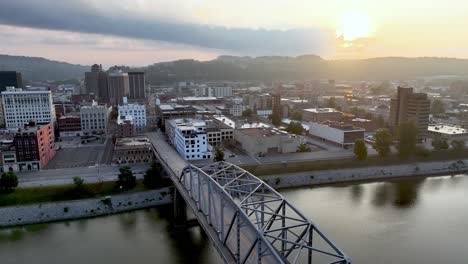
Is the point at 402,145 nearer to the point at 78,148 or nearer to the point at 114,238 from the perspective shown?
the point at 114,238

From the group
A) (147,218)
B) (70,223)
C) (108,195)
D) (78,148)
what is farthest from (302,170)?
(78,148)

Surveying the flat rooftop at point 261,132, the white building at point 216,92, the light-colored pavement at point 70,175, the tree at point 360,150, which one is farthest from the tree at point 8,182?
the white building at point 216,92

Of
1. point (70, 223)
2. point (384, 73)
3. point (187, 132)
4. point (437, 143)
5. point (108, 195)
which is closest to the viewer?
point (70, 223)

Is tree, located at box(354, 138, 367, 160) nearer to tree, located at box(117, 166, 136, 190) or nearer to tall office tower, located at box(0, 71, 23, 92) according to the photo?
tree, located at box(117, 166, 136, 190)

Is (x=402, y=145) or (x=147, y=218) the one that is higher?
(x=402, y=145)

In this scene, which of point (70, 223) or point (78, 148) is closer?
point (70, 223)

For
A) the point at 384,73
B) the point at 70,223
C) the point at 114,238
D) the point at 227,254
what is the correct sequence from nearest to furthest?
1. the point at 227,254
2. the point at 114,238
3. the point at 70,223
4. the point at 384,73

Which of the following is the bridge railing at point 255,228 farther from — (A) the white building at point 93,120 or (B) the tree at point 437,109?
(B) the tree at point 437,109
